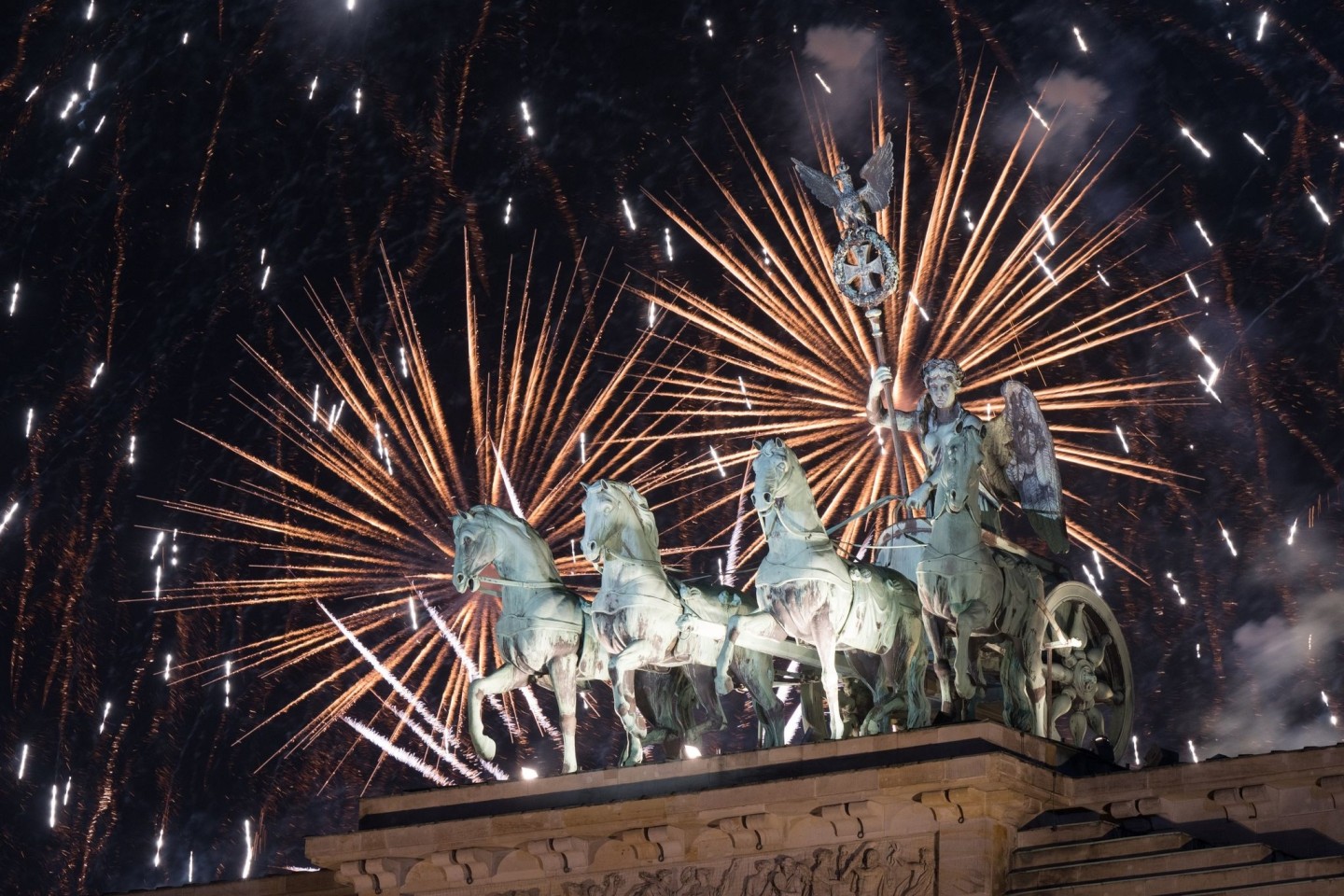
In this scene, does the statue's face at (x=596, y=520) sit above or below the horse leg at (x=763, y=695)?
above

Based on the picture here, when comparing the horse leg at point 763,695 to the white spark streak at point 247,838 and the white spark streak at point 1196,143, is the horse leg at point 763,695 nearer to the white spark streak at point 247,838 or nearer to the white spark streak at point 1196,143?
the white spark streak at point 247,838


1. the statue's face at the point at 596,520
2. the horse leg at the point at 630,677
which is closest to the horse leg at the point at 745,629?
the horse leg at the point at 630,677

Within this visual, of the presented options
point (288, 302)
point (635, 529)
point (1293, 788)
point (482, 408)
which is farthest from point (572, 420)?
point (1293, 788)

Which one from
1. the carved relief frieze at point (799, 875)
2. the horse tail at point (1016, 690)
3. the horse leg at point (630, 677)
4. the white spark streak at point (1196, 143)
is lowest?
the carved relief frieze at point (799, 875)

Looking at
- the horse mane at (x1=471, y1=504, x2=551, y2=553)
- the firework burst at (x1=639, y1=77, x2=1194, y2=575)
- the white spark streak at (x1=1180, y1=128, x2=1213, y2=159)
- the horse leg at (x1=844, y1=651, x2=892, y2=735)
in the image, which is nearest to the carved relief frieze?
the horse leg at (x1=844, y1=651, x2=892, y2=735)

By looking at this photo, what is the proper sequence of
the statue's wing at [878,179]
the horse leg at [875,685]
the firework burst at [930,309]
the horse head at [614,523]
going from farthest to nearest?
1. the firework burst at [930,309]
2. the statue's wing at [878,179]
3. the horse head at [614,523]
4. the horse leg at [875,685]

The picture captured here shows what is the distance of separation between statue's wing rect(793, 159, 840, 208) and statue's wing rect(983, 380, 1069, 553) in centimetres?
231

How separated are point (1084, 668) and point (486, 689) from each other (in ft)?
14.5

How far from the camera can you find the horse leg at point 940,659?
61.7ft

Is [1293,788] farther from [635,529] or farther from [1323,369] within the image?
[1323,369]

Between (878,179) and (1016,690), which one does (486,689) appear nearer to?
(1016,690)

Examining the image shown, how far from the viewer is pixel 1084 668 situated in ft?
65.2

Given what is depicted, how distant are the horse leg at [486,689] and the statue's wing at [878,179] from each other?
4725 mm

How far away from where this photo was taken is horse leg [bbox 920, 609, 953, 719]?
18.8m
